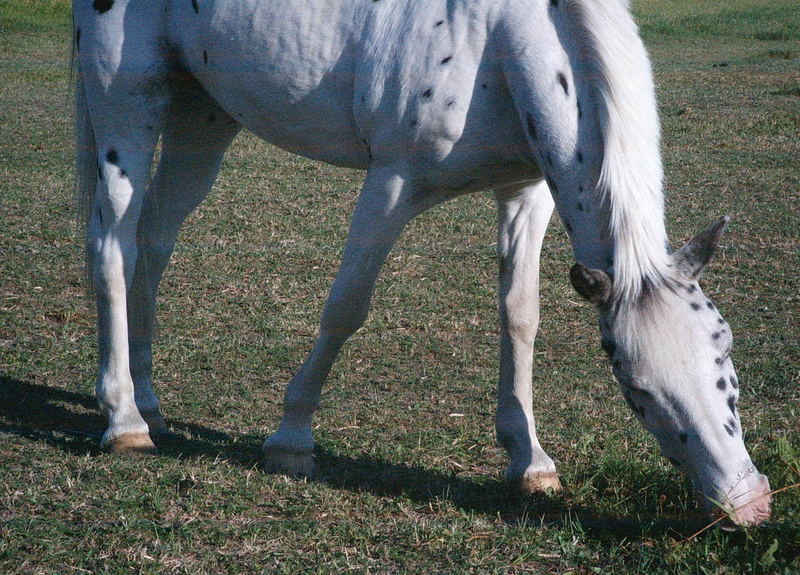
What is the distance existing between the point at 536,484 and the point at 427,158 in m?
1.11

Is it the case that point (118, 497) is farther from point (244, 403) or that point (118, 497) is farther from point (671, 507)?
point (671, 507)

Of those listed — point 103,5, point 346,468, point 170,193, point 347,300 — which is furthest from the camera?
point 170,193

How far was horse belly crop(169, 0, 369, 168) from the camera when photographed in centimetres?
317

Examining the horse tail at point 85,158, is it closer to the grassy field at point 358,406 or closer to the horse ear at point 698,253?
the grassy field at point 358,406

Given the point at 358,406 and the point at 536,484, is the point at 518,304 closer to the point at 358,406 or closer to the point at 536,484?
the point at 536,484

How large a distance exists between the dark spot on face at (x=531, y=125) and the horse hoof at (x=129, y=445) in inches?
70.2

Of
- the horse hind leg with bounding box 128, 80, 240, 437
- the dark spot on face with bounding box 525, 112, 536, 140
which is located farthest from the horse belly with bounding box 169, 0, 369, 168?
the dark spot on face with bounding box 525, 112, 536, 140

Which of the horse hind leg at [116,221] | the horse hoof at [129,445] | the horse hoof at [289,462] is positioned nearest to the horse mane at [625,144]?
the horse hoof at [289,462]

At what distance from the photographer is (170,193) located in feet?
12.9

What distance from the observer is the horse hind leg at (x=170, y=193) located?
3822 millimetres

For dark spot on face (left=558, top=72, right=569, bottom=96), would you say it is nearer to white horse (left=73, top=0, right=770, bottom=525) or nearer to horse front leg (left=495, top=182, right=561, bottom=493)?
white horse (left=73, top=0, right=770, bottom=525)

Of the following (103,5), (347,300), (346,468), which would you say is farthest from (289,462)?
(103,5)

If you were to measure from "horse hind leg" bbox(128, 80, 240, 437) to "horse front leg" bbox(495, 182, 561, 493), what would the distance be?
1.28 m

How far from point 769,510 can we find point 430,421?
160 centimetres
